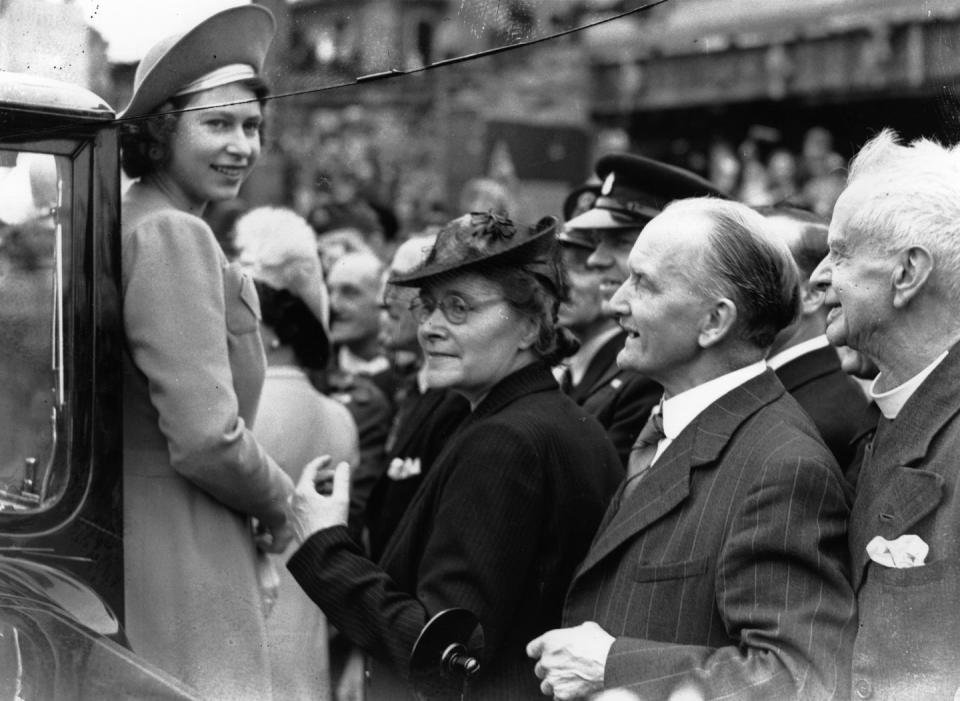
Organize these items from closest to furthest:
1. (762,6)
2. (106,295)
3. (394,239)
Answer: (106,295) → (394,239) → (762,6)

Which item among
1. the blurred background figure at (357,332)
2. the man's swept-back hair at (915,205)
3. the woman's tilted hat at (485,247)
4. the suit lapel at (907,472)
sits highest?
the man's swept-back hair at (915,205)

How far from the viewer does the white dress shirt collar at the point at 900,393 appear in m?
2.10

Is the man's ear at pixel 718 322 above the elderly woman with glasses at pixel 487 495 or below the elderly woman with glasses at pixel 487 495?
above

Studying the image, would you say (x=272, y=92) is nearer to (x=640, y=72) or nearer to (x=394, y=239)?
(x=394, y=239)

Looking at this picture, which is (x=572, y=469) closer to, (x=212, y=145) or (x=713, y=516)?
(x=713, y=516)

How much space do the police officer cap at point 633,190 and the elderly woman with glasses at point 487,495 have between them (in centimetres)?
125

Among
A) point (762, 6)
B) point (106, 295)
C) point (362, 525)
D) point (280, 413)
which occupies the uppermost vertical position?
point (762, 6)

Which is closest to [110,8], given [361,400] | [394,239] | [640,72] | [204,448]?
[204,448]

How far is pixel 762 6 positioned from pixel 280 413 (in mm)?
6928

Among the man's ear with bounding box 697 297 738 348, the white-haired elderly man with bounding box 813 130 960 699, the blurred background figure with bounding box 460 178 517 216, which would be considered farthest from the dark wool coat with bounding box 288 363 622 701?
the blurred background figure with bounding box 460 178 517 216

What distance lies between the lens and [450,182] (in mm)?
11562

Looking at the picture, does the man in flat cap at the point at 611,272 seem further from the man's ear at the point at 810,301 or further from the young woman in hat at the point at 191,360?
the young woman in hat at the point at 191,360

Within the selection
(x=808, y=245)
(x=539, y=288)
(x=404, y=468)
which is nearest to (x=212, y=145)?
(x=539, y=288)

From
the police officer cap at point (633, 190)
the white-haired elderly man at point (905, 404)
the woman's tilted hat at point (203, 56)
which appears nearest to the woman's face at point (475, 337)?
the woman's tilted hat at point (203, 56)
